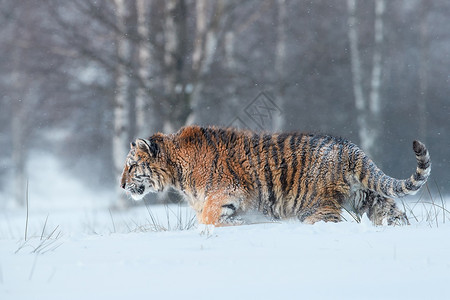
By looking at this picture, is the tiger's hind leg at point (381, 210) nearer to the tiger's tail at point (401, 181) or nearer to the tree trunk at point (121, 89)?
the tiger's tail at point (401, 181)

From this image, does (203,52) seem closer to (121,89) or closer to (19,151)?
(121,89)

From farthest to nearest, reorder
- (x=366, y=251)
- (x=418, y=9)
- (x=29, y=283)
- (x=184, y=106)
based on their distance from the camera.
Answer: (x=418, y=9) < (x=184, y=106) < (x=366, y=251) < (x=29, y=283)

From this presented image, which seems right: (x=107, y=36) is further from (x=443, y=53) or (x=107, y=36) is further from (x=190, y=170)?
(x=443, y=53)

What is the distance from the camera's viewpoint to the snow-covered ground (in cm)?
230

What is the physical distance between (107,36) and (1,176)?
14.4 metres

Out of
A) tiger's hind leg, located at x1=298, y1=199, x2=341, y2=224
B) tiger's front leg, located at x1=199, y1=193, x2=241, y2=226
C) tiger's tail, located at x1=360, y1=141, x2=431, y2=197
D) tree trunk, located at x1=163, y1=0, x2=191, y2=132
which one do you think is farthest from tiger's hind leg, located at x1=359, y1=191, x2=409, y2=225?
tree trunk, located at x1=163, y1=0, x2=191, y2=132

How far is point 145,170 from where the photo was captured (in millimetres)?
5508

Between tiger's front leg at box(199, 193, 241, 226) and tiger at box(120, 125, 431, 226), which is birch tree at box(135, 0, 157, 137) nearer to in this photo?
tiger at box(120, 125, 431, 226)

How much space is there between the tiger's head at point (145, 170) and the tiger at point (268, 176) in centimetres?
1

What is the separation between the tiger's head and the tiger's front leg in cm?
70

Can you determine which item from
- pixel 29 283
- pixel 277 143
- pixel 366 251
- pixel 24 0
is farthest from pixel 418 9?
pixel 29 283

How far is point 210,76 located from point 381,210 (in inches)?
269

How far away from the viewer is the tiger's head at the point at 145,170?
5.43 metres

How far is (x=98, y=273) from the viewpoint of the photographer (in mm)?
2582
